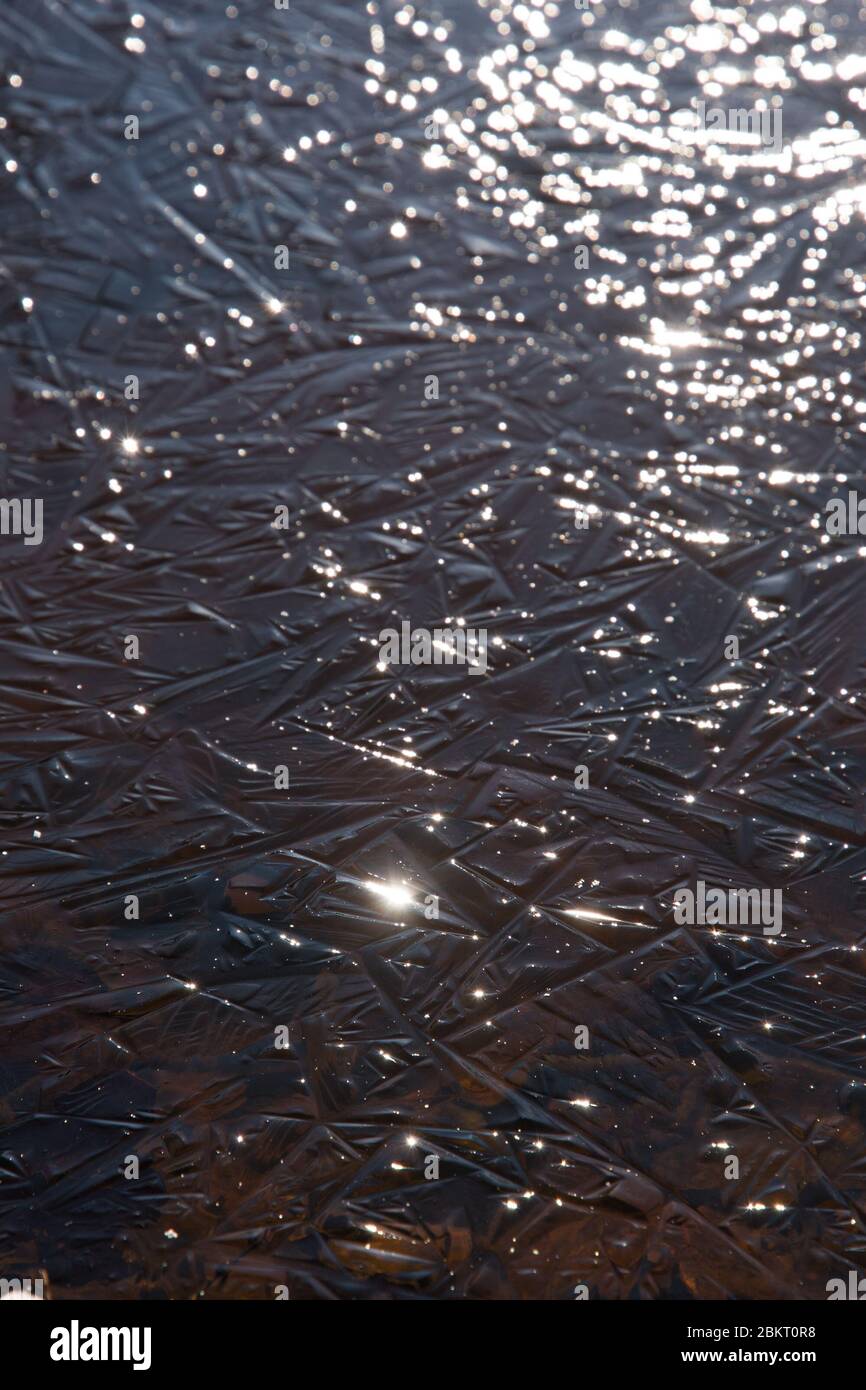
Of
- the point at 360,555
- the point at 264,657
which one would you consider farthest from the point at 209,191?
the point at 264,657

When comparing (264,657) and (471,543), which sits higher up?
(471,543)

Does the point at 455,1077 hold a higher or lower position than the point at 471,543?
lower

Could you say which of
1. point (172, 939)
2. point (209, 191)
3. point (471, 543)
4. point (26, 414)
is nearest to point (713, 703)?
point (471, 543)

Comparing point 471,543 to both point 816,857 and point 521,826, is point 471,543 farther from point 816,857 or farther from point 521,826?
point 816,857

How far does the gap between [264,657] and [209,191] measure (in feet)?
4.98

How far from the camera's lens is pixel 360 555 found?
2.43 m

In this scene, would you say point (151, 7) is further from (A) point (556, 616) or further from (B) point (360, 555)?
(A) point (556, 616)

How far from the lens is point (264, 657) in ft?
7.42

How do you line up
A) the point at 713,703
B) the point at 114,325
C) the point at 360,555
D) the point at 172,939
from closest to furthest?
the point at 172,939 < the point at 713,703 < the point at 360,555 < the point at 114,325

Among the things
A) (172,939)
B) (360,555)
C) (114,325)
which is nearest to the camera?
(172,939)

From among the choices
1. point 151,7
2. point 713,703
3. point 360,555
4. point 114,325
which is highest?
point 151,7

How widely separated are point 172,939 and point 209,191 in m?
2.09

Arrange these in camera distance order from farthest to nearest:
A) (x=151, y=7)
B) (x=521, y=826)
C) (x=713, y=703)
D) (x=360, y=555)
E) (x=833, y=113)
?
(x=151, y=7) → (x=833, y=113) → (x=360, y=555) → (x=713, y=703) → (x=521, y=826)

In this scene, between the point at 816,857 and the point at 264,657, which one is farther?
the point at 264,657
